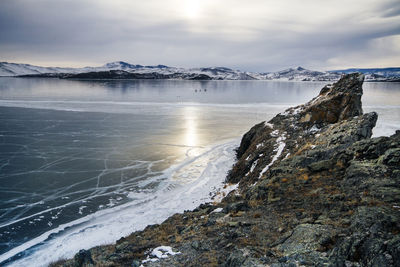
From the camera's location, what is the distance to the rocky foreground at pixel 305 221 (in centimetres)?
609

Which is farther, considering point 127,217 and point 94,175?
point 94,175

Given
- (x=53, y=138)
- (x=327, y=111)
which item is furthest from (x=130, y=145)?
(x=327, y=111)

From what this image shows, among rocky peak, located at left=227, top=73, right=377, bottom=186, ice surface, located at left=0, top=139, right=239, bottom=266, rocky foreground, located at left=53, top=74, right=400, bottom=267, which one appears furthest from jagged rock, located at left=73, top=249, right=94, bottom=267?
rocky peak, located at left=227, top=73, right=377, bottom=186

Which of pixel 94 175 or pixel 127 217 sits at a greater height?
pixel 94 175

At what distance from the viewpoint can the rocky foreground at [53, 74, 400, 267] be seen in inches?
240

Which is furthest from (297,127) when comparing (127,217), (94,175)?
(94,175)

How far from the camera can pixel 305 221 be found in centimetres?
816

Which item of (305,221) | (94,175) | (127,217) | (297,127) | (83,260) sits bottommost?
(127,217)

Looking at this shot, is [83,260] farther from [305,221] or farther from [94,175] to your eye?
[94,175]

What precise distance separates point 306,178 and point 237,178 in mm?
6927

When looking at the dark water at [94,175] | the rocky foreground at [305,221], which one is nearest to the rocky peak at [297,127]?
the rocky foreground at [305,221]

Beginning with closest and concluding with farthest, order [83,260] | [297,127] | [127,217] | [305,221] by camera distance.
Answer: [305,221] → [83,260] → [127,217] → [297,127]

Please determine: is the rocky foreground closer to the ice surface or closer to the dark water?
the ice surface

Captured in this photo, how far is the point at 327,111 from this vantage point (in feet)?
65.9
